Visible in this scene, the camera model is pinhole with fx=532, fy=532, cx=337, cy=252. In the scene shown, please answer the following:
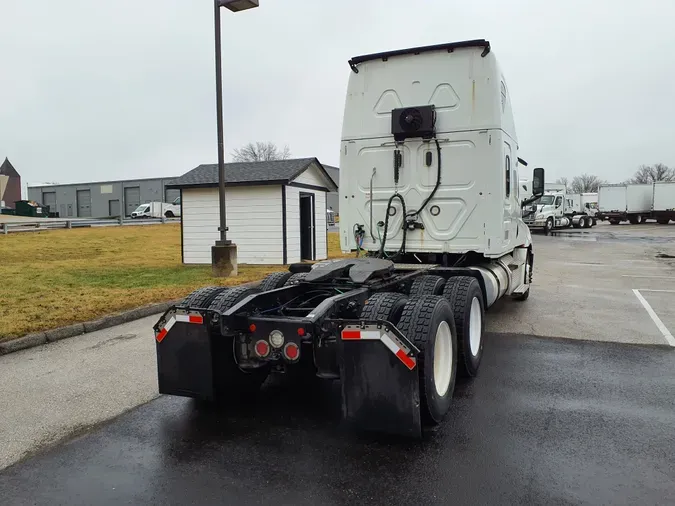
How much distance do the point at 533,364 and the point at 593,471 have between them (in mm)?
2413

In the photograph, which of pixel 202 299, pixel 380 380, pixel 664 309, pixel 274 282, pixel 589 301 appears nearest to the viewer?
pixel 380 380

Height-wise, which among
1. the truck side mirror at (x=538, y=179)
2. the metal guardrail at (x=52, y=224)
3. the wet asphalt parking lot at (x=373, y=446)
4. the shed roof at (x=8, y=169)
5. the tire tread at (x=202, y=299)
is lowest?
the wet asphalt parking lot at (x=373, y=446)

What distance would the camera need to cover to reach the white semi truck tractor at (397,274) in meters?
3.61

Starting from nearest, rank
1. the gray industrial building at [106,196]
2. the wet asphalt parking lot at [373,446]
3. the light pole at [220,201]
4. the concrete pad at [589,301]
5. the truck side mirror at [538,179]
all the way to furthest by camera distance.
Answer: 1. the wet asphalt parking lot at [373,446]
2. the concrete pad at [589,301]
3. the truck side mirror at [538,179]
4. the light pole at [220,201]
5. the gray industrial building at [106,196]

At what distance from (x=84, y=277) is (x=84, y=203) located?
67.2 meters

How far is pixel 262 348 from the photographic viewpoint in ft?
13.1

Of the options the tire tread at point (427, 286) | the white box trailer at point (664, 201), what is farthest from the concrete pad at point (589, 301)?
the white box trailer at point (664, 201)

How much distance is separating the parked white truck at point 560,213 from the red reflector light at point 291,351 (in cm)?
3055

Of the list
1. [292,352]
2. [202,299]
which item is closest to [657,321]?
[292,352]

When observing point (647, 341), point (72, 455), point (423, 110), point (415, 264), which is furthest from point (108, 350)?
point (647, 341)

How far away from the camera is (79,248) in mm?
19672

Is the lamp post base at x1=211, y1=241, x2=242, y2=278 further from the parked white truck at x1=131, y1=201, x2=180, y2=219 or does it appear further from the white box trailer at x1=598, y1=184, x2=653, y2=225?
the white box trailer at x1=598, y1=184, x2=653, y2=225

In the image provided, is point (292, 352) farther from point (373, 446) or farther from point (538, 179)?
point (538, 179)

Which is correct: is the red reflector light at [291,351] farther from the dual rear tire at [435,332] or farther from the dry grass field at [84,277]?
the dry grass field at [84,277]
